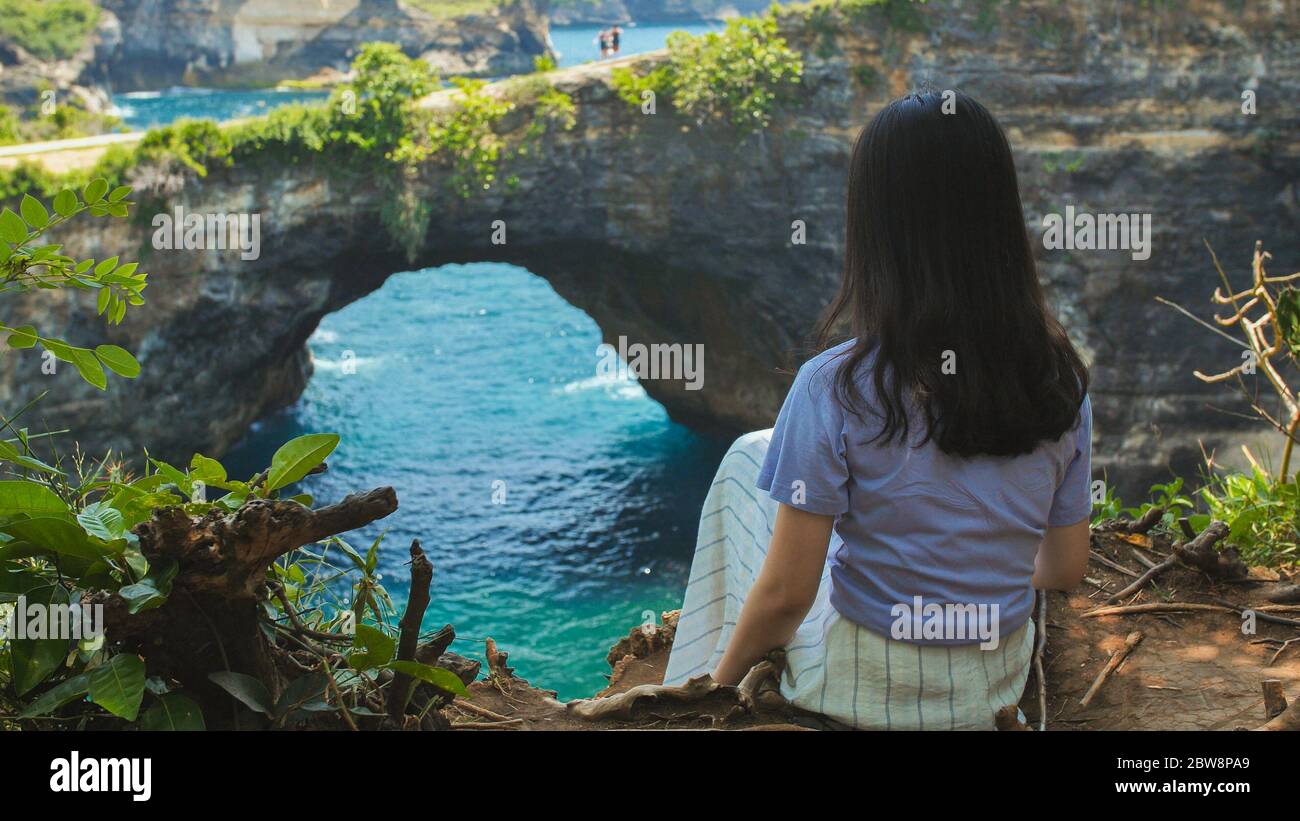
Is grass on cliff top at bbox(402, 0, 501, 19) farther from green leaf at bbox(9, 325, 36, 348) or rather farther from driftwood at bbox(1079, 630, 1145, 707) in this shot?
green leaf at bbox(9, 325, 36, 348)

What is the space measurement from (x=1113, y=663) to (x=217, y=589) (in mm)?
2719

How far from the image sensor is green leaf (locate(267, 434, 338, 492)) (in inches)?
→ 110

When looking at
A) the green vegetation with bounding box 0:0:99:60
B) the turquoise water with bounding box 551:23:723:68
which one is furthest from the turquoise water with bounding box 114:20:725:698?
the turquoise water with bounding box 551:23:723:68

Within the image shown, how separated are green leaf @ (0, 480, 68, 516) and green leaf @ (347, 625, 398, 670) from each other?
27.5 inches

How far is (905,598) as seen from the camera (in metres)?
2.84

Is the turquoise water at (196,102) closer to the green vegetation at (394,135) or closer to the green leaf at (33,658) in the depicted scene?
the green vegetation at (394,135)

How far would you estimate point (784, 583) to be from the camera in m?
2.78

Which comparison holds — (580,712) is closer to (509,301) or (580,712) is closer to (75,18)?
(509,301)

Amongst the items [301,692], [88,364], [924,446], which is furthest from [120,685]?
[924,446]

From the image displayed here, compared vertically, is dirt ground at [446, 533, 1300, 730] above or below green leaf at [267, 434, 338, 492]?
below

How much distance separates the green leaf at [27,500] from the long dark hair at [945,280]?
1728mm

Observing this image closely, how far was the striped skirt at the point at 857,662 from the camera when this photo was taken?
9.56 feet
